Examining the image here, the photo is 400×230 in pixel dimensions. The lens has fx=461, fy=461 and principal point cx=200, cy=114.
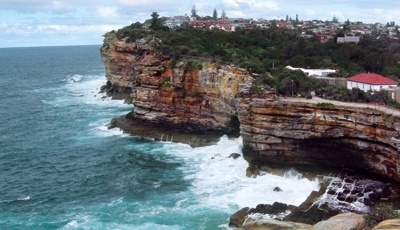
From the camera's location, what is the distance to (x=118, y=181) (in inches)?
1699

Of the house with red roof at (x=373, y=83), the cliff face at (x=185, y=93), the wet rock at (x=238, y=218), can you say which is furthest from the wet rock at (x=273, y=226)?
the house with red roof at (x=373, y=83)

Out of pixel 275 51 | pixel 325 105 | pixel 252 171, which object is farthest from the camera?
pixel 275 51

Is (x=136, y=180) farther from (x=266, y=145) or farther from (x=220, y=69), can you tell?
(x=220, y=69)

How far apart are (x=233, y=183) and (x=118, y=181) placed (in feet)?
35.7

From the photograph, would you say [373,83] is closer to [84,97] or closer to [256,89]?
[256,89]

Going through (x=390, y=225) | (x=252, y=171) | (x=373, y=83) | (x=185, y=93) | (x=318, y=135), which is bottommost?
(x=252, y=171)

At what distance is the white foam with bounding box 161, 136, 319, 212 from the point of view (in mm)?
36500

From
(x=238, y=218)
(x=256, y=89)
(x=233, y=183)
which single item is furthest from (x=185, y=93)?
(x=238, y=218)

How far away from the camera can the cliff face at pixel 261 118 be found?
36.4 m

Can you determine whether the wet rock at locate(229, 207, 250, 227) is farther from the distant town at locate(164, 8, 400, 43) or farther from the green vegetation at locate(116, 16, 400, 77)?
the distant town at locate(164, 8, 400, 43)

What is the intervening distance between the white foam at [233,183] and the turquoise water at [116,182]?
0.08 metres

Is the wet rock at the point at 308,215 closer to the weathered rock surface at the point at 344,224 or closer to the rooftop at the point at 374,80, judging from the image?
the weathered rock surface at the point at 344,224

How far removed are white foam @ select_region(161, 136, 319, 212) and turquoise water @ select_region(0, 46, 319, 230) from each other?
0.26ft

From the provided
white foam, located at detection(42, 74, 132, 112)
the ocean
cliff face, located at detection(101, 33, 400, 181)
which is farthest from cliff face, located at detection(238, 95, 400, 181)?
white foam, located at detection(42, 74, 132, 112)
